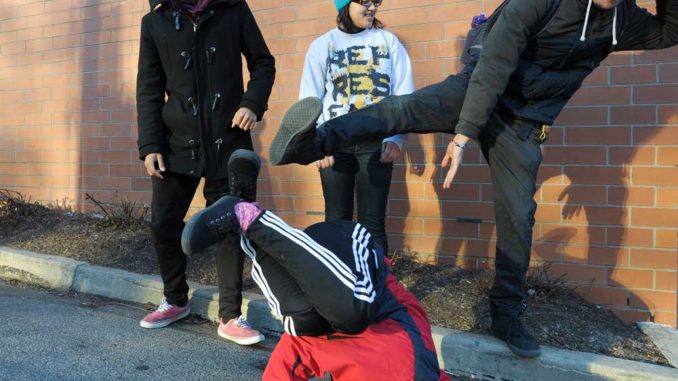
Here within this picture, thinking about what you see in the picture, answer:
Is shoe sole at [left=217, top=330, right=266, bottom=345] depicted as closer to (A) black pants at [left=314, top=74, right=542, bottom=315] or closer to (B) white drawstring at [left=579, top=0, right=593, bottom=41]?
(A) black pants at [left=314, top=74, right=542, bottom=315]

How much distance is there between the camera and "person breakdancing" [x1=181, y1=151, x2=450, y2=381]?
185 centimetres

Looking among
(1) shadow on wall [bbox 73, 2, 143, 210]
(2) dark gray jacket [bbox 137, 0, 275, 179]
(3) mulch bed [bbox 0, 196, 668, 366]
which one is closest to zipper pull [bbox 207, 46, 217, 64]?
(2) dark gray jacket [bbox 137, 0, 275, 179]

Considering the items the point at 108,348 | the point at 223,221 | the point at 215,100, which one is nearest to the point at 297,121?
the point at 223,221

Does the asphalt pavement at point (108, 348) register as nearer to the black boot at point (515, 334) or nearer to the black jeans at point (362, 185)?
the black jeans at point (362, 185)

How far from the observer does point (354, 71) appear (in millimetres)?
3467

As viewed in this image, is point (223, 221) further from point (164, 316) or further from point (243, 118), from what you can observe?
point (164, 316)

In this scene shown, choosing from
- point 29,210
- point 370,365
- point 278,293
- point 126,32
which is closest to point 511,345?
point 370,365

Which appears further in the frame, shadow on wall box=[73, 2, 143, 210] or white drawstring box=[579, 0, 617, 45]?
shadow on wall box=[73, 2, 143, 210]

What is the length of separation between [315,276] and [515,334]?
59.0 inches

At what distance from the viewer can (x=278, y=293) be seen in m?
1.97

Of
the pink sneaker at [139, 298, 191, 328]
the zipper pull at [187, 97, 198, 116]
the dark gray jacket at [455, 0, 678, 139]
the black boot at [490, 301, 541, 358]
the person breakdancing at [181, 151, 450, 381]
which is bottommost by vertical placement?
the pink sneaker at [139, 298, 191, 328]

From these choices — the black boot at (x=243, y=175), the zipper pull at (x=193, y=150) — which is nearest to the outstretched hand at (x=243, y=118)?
the zipper pull at (x=193, y=150)

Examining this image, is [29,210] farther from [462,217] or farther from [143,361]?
[462,217]

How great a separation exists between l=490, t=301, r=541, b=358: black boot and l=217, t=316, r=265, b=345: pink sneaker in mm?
1377
